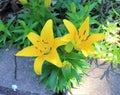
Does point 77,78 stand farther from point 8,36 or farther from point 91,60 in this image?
point 8,36

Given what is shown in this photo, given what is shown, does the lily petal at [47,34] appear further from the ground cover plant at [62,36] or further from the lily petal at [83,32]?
the lily petal at [83,32]

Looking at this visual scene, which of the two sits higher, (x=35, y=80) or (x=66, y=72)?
(x=66, y=72)

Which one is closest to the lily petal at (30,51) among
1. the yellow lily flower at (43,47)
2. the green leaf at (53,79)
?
the yellow lily flower at (43,47)

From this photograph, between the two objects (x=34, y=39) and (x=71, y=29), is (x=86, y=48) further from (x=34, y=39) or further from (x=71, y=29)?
(x=34, y=39)

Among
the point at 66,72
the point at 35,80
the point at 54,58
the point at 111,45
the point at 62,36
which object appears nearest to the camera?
the point at 54,58

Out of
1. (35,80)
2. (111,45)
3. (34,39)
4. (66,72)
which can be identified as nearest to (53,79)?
(66,72)

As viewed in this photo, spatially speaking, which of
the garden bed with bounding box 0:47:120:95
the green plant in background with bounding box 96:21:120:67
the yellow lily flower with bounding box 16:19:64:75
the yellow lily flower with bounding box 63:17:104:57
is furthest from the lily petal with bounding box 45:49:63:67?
the green plant in background with bounding box 96:21:120:67

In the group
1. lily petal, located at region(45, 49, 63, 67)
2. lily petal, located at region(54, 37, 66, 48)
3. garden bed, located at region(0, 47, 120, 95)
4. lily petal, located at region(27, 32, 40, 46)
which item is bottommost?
garden bed, located at region(0, 47, 120, 95)

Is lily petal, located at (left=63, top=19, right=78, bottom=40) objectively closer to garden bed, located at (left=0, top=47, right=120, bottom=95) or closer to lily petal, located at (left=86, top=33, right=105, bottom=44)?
lily petal, located at (left=86, top=33, right=105, bottom=44)

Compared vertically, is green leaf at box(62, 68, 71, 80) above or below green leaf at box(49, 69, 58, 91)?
above
